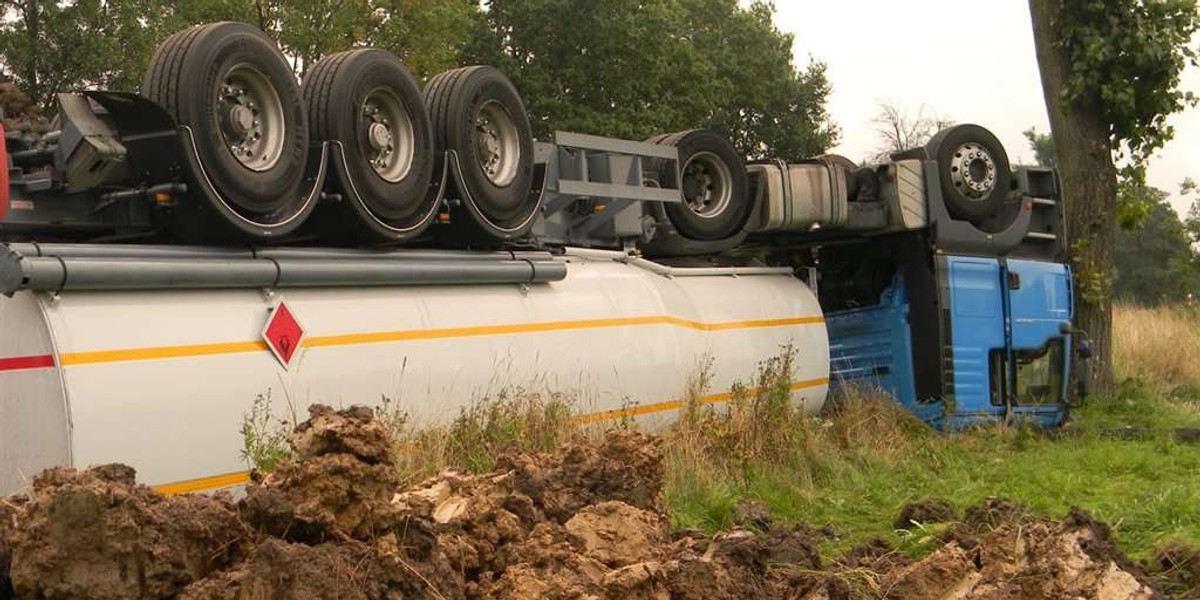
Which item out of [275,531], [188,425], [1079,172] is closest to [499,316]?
[188,425]

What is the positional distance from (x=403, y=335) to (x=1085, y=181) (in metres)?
9.41

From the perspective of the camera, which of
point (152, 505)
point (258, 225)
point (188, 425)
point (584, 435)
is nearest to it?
point (152, 505)

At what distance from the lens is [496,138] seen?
8773 mm

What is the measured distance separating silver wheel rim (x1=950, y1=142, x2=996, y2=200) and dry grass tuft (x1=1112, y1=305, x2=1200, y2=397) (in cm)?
453

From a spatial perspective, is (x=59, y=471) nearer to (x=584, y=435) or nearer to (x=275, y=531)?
(x=275, y=531)

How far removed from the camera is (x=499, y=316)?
27.0ft

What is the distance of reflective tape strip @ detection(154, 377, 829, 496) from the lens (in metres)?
6.17

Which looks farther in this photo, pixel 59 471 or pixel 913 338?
pixel 913 338

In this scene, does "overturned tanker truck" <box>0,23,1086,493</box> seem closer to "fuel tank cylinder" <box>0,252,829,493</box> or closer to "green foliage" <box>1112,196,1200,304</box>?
"fuel tank cylinder" <box>0,252,829,493</box>

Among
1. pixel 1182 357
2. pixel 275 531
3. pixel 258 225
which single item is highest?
pixel 258 225

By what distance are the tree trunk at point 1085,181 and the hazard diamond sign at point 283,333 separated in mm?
9655

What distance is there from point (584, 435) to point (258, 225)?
229cm

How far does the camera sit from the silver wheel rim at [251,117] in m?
6.79

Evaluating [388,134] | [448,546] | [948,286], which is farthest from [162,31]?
[448,546]
